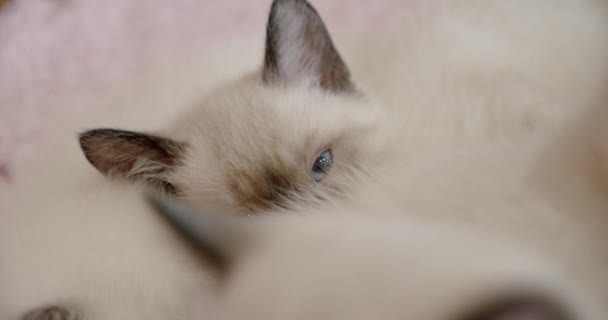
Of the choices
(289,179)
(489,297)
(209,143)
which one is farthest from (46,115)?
(489,297)

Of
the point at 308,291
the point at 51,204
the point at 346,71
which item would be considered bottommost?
the point at 308,291

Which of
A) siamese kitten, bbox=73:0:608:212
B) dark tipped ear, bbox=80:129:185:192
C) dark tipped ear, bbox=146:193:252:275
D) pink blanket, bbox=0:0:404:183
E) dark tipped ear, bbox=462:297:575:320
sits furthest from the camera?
pink blanket, bbox=0:0:404:183

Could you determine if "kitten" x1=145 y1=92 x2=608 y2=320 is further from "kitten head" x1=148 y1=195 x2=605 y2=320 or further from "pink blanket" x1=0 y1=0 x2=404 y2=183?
"pink blanket" x1=0 y1=0 x2=404 y2=183

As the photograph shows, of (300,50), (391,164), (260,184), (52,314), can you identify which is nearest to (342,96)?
(300,50)

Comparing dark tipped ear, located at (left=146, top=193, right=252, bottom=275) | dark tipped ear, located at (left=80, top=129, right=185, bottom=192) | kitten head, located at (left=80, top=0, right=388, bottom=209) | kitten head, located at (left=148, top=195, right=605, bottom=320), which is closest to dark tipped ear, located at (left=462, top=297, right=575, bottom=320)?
kitten head, located at (left=148, top=195, right=605, bottom=320)

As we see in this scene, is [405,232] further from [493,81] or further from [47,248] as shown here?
[47,248]

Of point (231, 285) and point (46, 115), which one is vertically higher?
point (46, 115)

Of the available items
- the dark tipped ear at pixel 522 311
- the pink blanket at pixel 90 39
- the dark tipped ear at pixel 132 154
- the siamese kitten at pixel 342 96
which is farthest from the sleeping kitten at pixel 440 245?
the pink blanket at pixel 90 39
